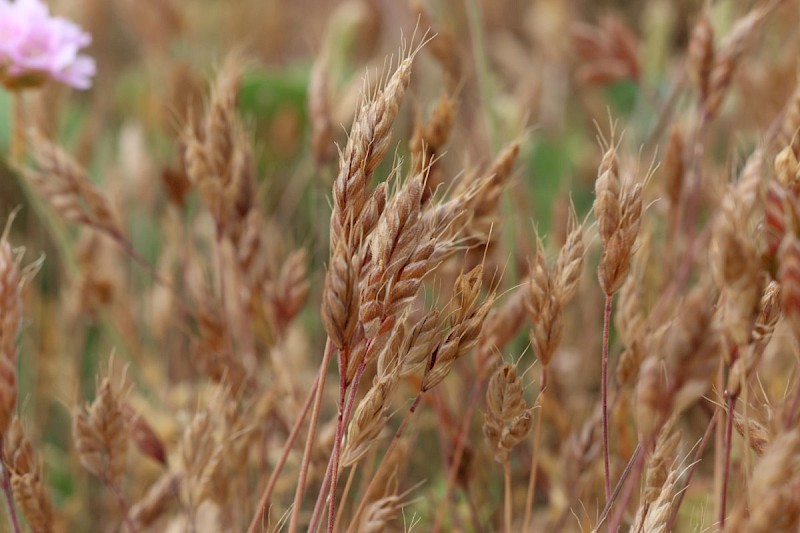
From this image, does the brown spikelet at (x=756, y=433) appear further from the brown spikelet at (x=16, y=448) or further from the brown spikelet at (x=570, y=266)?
the brown spikelet at (x=16, y=448)

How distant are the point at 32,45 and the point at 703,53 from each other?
511 millimetres

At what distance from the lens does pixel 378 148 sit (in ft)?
1.23

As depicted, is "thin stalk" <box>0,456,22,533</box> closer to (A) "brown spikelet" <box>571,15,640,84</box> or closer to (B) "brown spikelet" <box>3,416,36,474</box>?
(B) "brown spikelet" <box>3,416,36,474</box>

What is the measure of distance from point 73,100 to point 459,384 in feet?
3.38

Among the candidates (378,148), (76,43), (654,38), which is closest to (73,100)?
(76,43)

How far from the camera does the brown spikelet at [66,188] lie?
1.91 feet

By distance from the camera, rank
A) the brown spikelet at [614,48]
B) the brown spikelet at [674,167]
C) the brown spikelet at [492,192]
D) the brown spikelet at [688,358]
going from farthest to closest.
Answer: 1. the brown spikelet at [614,48]
2. the brown spikelet at [674,167]
3. the brown spikelet at [492,192]
4. the brown spikelet at [688,358]

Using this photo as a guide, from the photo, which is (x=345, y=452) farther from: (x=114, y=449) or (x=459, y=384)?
(x=459, y=384)

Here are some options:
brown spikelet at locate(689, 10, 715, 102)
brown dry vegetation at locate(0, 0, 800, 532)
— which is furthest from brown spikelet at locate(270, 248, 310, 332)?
brown spikelet at locate(689, 10, 715, 102)

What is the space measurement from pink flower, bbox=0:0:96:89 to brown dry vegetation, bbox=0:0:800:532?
47 millimetres

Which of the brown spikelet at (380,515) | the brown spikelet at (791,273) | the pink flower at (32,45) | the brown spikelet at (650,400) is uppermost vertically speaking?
the pink flower at (32,45)

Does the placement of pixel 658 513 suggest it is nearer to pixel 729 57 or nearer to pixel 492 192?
pixel 492 192

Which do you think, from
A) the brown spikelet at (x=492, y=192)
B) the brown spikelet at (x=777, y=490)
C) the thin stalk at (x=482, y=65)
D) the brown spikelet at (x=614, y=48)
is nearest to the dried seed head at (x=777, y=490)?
the brown spikelet at (x=777, y=490)

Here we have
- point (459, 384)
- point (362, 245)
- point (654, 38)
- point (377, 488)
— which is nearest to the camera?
point (362, 245)
